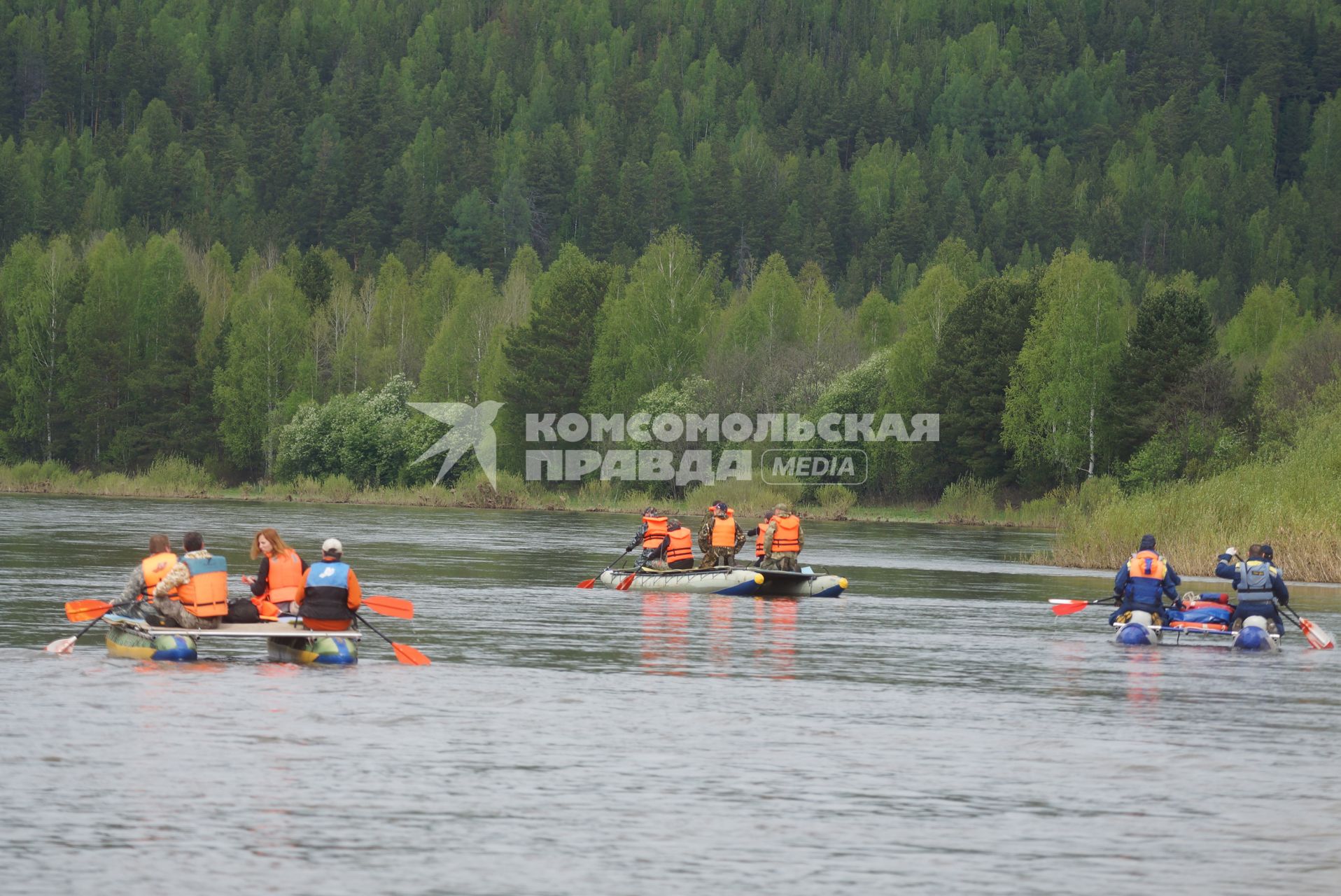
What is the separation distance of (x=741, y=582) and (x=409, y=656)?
14.6 m

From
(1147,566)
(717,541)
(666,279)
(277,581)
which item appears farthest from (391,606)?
(666,279)

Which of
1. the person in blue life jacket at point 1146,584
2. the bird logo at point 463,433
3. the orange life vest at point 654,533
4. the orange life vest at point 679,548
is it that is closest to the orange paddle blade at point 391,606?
the person in blue life jacket at point 1146,584

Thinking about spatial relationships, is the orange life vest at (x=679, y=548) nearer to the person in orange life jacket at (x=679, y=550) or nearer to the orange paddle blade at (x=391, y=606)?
the person in orange life jacket at (x=679, y=550)

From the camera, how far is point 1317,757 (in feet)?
67.3

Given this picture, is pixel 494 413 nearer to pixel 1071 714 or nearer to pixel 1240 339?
pixel 1240 339

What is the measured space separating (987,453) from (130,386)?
52.2 meters

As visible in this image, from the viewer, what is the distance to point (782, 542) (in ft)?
136

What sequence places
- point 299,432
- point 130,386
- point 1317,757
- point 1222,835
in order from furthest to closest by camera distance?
point 130,386
point 299,432
point 1317,757
point 1222,835

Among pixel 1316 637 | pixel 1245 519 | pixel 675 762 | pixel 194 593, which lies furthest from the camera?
pixel 1245 519

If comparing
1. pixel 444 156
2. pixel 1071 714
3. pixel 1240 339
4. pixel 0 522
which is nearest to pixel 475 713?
pixel 1071 714

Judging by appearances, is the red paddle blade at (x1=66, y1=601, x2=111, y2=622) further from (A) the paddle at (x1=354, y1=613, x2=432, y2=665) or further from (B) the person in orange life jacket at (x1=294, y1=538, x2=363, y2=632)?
(A) the paddle at (x1=354, y1=613, x2=432, y2=665)

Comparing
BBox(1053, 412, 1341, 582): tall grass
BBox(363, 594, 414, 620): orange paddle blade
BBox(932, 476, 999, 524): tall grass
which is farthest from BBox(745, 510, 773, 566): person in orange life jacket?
BBox(932, 476, 999, 524): tall grass

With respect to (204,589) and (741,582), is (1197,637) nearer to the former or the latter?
(741,582)

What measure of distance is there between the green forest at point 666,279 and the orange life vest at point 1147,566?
28.2m
